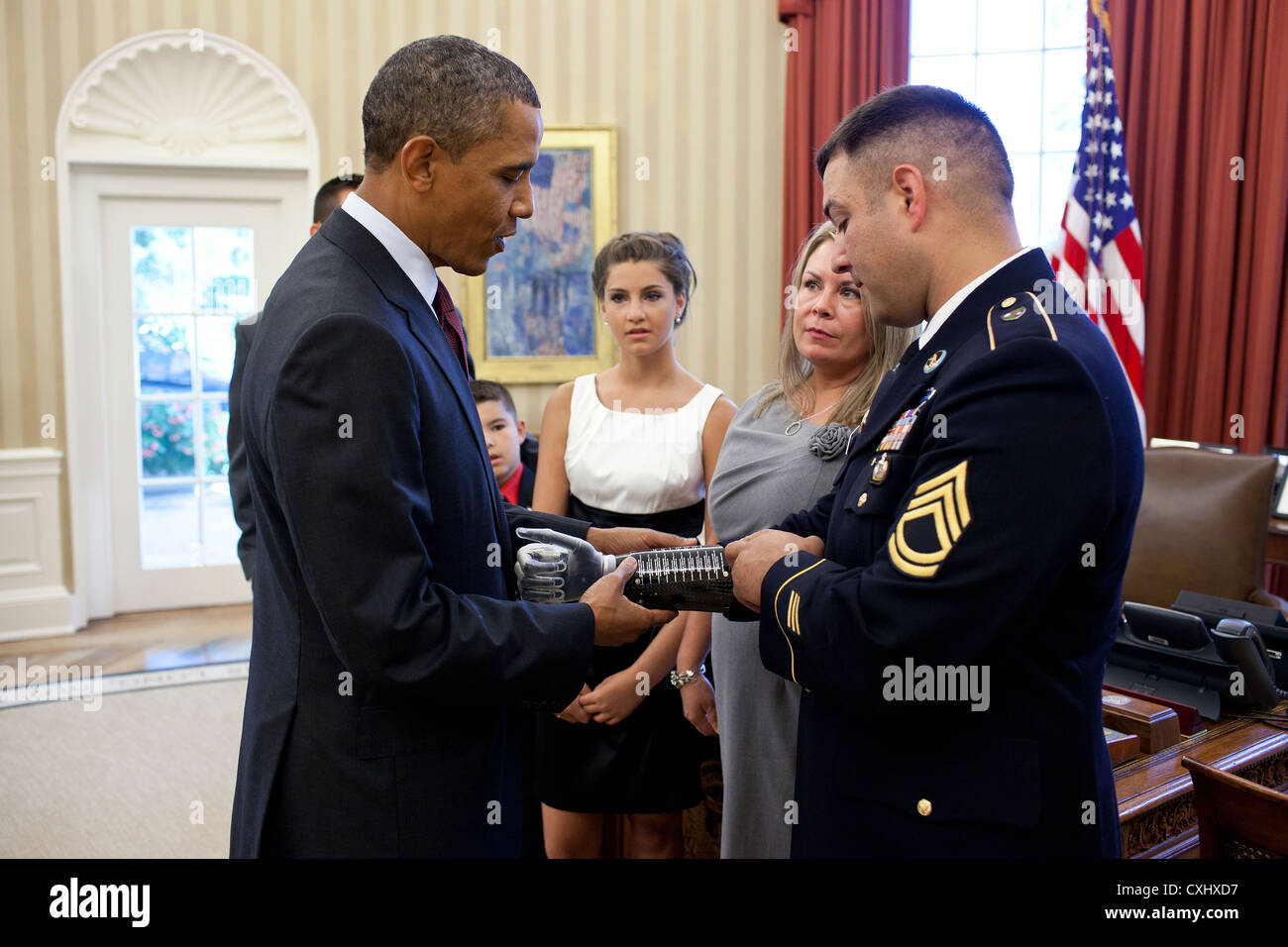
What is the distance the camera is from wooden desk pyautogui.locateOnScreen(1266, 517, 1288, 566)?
323cm

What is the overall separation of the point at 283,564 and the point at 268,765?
25 centimetres

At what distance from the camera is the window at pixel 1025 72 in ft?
16.4

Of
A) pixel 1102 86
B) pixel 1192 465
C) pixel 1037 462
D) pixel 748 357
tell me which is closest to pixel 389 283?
pixel 1037 462

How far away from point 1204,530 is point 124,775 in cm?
384

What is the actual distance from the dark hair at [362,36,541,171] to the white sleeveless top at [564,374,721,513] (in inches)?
42.1

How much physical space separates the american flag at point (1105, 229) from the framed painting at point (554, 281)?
2487 millimetres

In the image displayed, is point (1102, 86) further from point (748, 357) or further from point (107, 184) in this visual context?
point (107, 184)

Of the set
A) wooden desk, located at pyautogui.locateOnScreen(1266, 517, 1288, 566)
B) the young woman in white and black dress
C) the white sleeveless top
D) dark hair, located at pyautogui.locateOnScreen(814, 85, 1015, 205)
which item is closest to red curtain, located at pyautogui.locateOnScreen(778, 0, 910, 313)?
wooden desk, located at pyautogui.locateOnScreen(1266, 517, 1288, 566)

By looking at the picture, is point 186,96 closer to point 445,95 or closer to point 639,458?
point 639,458

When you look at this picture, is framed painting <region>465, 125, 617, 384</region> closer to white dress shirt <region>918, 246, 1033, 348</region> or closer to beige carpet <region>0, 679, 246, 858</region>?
beige carpet <region>0, 679, 246, 858</region>

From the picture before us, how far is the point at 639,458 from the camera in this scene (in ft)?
7.13

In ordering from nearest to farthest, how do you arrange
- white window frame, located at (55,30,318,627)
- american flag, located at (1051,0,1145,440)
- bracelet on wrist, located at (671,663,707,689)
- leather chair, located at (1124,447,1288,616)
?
bracelet on wrist, located at (671,663,707,689) → leather chair, located at (1124,447,1288,616) → american flag, located at (1051,0,1145,440) → white window frame, located at (55,30,318,627)

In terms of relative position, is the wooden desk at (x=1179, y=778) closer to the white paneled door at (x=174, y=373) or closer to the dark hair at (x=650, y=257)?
the dark hair at (x=650, y=257)
